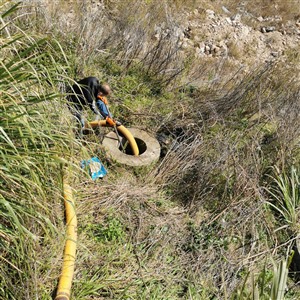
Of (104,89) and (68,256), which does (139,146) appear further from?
(68,256)

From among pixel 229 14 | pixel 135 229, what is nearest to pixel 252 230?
pixel 135 229

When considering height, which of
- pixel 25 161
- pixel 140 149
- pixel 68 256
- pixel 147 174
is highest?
pixel 25 161

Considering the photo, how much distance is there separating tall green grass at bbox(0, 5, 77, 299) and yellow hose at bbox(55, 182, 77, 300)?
118 mm

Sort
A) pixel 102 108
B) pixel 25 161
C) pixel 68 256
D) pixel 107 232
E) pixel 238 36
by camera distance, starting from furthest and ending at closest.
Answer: pixel 238 36 → pixel 102 108 → pixel 107 232 → pixel 68 256 → pixel 25 161

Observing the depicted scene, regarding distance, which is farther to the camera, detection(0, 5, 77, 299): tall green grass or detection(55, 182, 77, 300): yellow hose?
detection(55, 182, 77, 300): yellow hose

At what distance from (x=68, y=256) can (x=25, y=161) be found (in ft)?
2.74

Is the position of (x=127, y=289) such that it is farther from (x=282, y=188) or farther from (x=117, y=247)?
(x=282, y=188)

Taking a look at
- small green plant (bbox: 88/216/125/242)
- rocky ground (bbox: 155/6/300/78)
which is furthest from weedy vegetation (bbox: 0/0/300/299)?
rocky ground (bbox: 155/6/300/78)

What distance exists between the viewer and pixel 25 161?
2.21 meters

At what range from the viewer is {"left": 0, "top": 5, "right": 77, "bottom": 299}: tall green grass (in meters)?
2.18

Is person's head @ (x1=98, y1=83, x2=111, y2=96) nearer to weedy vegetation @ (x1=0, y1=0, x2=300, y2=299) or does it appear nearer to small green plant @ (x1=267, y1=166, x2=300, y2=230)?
weedy vegetation @ (x1=0, y1=0, x2=300, y2=299)

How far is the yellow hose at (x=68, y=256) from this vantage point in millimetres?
2498

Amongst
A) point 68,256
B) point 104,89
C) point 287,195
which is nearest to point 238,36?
point 104,89

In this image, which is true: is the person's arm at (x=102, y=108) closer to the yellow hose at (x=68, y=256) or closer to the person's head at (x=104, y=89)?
the person's head at (x=104, y=89)
